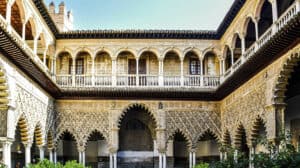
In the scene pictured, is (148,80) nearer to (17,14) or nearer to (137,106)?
(137,106)

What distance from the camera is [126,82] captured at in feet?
73.0

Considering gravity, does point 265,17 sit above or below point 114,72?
above

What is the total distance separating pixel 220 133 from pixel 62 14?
39.8 ft

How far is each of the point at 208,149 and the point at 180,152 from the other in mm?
1500

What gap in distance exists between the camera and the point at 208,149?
24.1m

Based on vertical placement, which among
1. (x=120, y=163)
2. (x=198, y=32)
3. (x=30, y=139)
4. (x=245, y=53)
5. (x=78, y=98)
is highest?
(x=198, y=32)

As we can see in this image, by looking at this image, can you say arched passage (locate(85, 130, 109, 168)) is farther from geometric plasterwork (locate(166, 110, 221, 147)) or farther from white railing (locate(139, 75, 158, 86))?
geometric plasterwork (locate(166, 110, 221, 147))

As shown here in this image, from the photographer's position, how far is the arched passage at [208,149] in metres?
23.8

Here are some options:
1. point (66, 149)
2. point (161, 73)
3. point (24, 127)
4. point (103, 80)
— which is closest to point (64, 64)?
point (103, 80)

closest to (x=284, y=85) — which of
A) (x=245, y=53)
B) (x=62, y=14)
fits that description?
(x=245, y=53)

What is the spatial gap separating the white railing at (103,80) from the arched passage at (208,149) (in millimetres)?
5410

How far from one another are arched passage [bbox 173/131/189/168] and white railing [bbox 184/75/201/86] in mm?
3370

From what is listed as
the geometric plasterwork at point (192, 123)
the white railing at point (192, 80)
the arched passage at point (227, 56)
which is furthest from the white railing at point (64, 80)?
the arched passage at point (227, 56)

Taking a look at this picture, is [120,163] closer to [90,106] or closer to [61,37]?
[90,106]
